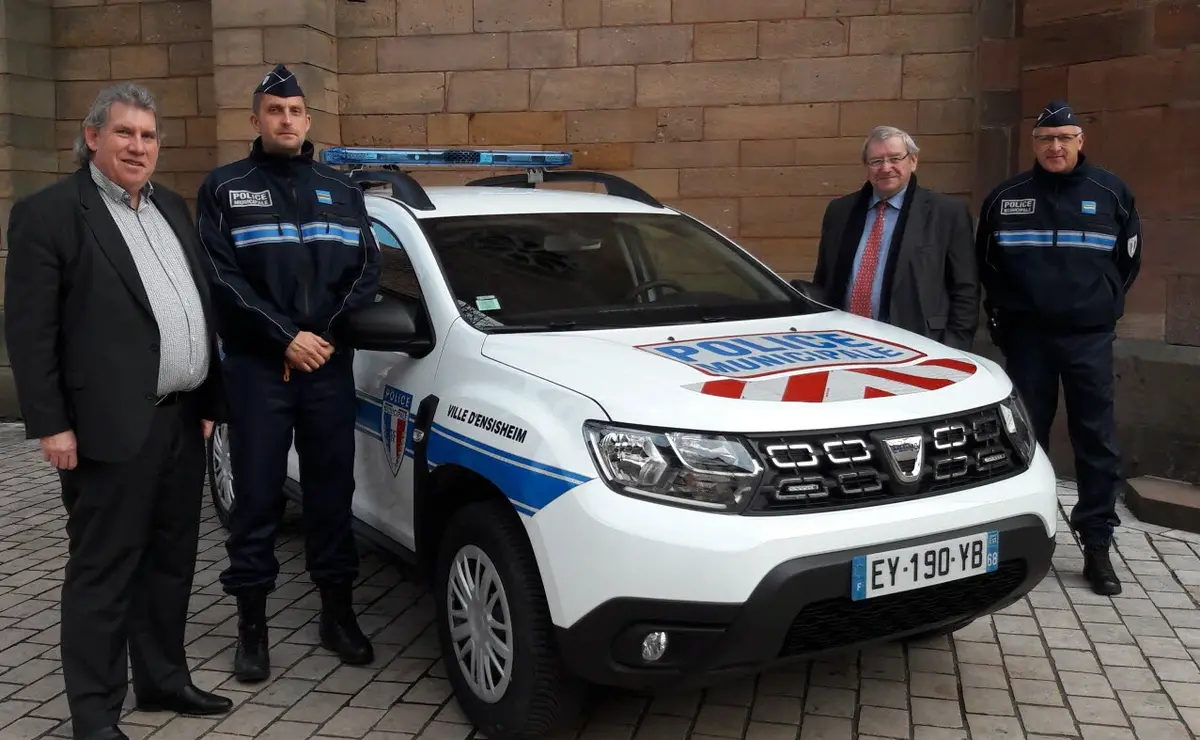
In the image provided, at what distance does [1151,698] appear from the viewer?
3.83m

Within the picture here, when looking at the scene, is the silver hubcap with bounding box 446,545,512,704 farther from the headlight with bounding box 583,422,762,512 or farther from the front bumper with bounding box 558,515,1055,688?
the headlight with bounding box 583,422,762,512

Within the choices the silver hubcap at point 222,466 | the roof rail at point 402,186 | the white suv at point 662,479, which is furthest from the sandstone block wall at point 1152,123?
the silver hubcap at point 222,466

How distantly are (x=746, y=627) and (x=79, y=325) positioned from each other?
203 centimetres

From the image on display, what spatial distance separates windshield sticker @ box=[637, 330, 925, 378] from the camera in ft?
11.2

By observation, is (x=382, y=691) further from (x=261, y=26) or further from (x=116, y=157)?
(x=261, y=26)

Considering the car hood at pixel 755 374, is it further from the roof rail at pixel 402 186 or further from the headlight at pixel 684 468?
the roof rail at pixel 402 186

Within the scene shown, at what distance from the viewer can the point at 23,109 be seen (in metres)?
9.20

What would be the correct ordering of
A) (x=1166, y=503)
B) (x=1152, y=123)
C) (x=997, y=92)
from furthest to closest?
1. (x=997, y=92)
2. (x=1152, y=123)
3. (x=1166, y=503)

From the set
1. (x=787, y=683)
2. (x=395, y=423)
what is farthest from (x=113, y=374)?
(x=787, y=683)

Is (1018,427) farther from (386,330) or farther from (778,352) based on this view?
(386,330)

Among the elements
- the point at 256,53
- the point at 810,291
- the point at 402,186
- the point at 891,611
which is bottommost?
the point at 891,611

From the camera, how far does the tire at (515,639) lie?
3.14 metres

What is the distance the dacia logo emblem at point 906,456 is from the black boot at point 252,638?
88.3 inches

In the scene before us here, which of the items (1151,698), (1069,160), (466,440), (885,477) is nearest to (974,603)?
(885,477)
